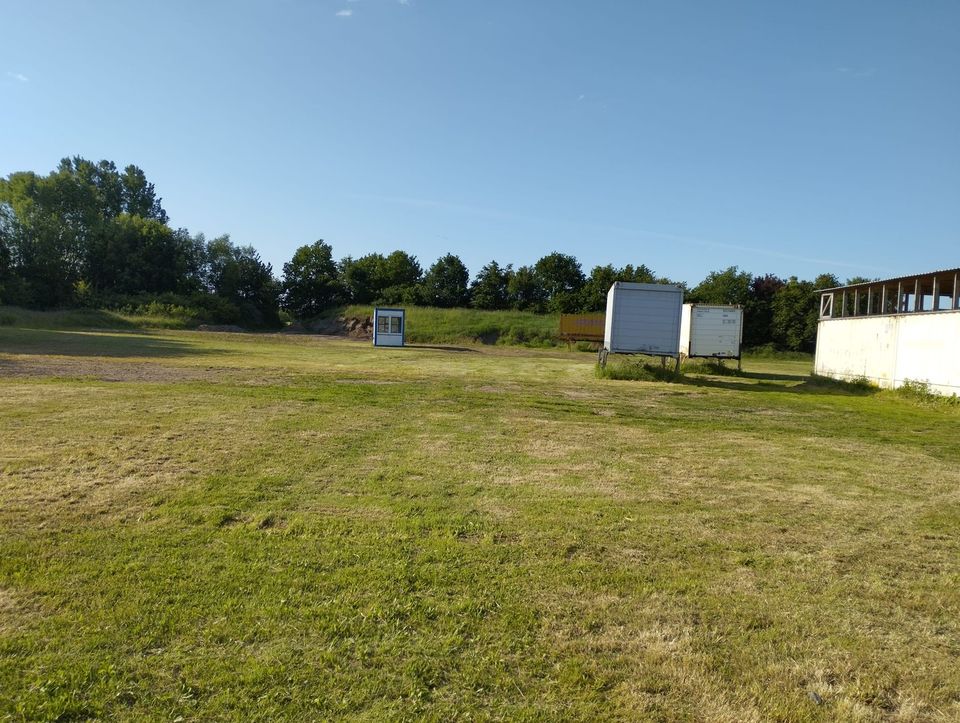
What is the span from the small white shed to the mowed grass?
31783mm

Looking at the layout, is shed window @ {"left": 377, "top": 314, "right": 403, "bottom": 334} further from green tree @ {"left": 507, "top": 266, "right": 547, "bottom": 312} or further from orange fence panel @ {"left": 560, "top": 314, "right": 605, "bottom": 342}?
green tree @ {"left": 507, "top": 266, "right": 547, "bottom": 312}

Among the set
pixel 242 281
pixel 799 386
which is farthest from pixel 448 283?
pixel 799 386

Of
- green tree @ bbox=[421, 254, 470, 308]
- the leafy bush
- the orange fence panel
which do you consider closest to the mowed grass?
the leafy bush

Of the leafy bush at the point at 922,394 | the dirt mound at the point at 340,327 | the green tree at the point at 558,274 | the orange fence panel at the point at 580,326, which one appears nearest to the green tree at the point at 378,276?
the dirt mound at the point at 340,327

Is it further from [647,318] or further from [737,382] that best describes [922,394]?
[647,318]

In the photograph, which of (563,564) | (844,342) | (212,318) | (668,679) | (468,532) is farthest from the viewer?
(212,318)

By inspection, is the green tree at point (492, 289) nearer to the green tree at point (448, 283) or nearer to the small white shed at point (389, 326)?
the green tree at point (448, 283)

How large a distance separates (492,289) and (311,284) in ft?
63.1

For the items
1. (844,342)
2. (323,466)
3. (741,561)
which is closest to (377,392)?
(323,466)

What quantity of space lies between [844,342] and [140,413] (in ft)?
71.7

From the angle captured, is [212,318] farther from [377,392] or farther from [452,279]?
[377,392]

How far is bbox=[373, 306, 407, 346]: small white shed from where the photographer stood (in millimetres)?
40812

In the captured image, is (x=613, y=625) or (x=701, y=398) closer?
(x=613, y=625)

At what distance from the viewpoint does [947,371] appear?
615 inches
